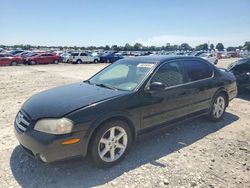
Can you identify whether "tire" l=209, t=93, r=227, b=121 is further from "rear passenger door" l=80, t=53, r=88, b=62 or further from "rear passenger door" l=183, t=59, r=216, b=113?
"rear passenger door" l=80, t=53, r=88, b=62

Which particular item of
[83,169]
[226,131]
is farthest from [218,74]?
[83,169]

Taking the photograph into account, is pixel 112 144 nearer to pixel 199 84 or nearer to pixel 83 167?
pixel 83 167

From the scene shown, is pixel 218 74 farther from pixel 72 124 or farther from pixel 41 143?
pixel 41 143

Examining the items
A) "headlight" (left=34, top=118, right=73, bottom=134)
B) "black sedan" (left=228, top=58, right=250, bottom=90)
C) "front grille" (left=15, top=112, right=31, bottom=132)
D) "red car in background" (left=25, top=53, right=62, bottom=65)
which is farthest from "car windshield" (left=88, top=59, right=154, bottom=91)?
"red car in background" (left=25, top=53, right=62, bottom=65)

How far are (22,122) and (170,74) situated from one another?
2.66 meters

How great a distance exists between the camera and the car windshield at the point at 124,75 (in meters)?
4.02

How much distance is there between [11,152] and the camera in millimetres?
3990

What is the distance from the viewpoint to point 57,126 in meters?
3.03

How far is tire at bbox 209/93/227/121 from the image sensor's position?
5402mm

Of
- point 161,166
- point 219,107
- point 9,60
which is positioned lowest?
point 161,166

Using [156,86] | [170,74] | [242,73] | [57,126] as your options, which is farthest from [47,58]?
[57,126]

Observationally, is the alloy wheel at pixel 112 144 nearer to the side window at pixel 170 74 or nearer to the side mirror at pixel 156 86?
the side mirror at pixel 156 86

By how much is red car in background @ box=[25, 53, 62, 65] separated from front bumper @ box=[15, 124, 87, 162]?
28.4 m

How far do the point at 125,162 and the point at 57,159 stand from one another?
112cm
